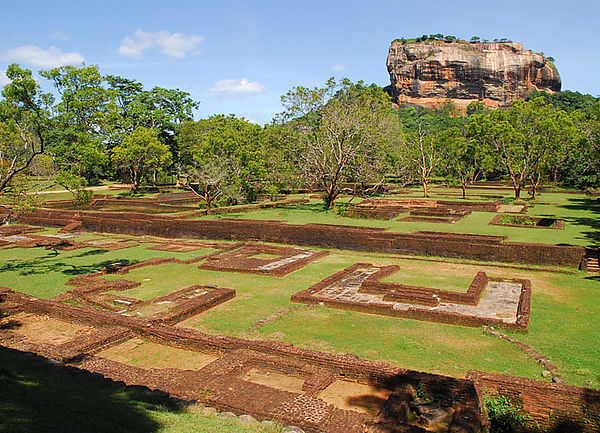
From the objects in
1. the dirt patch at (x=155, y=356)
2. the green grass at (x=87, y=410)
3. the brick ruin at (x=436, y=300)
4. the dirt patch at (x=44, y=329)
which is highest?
the green grass at (x=87, y=410)

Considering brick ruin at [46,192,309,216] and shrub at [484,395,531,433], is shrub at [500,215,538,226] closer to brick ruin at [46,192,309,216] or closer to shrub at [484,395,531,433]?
brick ruin at [46,192,309,216]

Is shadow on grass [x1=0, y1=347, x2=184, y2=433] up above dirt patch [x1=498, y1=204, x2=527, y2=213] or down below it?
below

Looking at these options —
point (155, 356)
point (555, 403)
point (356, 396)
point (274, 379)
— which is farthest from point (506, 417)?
point (155, 356)

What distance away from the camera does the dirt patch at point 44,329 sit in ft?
30.1

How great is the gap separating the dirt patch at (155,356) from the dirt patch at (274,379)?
99 centimetres

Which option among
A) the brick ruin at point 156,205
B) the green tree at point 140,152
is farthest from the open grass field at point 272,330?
the green tree at point 140,152

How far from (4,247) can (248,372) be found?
16.0 metres

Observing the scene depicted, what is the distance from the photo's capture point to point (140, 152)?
133 feet

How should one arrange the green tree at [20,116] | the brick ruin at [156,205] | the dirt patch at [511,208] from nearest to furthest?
the green tree at [20,116]
the dirt patch at [511,208]
the brick ruin at [156,205]

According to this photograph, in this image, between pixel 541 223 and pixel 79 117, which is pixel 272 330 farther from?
pixel 541 223

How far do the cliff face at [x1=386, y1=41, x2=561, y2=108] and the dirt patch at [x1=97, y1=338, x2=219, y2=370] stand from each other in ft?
405

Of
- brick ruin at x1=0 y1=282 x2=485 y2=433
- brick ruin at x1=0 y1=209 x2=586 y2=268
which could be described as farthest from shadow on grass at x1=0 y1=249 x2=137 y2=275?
brick ruin at x1=0 y1=209 x2=586 y2=268

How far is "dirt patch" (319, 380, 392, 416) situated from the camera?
6363 millimetres

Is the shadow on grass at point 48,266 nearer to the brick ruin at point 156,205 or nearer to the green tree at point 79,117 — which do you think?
the green tree at point 79,117
